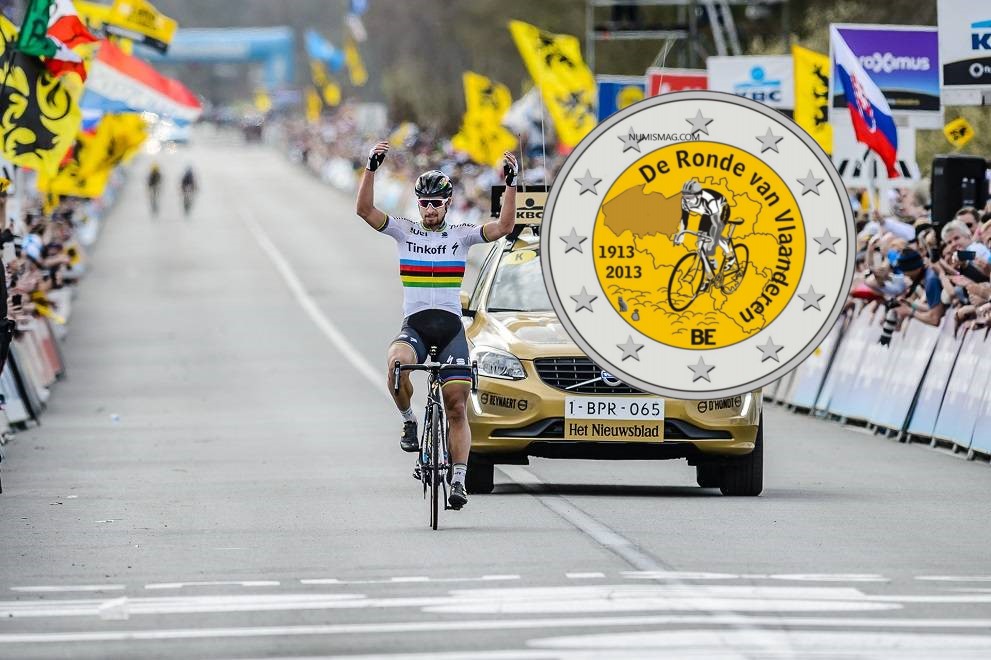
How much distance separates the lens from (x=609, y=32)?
4131 centimetres

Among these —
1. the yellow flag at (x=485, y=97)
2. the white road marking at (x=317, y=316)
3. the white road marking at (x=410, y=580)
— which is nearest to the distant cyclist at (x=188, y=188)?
the white road marking at (x=317, y=316)

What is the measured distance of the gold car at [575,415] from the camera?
43.2 ft

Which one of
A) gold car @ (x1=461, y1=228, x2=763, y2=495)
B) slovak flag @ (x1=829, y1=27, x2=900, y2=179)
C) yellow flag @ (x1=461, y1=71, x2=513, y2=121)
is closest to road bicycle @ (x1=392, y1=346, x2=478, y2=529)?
gold car @ (x1=461, y1=228, x2=763, y2=495)

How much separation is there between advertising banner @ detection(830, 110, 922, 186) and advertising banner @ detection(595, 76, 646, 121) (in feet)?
37.7

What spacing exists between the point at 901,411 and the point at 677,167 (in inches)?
378

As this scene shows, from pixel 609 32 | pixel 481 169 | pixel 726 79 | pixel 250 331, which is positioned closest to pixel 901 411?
pixel 726 79

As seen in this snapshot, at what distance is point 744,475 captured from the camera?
13.8 m

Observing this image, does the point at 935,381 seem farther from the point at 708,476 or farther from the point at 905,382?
the point at 708,476

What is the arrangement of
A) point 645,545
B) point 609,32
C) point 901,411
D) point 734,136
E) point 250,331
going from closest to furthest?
point 734,136
point 645,545
point 901,411
point 250,331
point 609,32

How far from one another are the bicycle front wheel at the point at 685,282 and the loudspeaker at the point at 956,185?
934 centimetres

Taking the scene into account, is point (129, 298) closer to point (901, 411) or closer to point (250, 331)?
point (250, 331)

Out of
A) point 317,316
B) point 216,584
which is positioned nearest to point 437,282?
point 216,584

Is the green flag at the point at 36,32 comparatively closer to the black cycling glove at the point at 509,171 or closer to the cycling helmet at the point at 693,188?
the black cycling glove at the point at 509,171

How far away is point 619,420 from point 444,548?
2.48m
